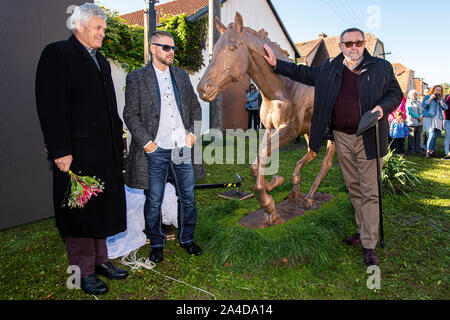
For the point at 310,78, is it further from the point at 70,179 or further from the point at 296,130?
the point at 70,179

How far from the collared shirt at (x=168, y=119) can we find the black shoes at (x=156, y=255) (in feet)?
3.53

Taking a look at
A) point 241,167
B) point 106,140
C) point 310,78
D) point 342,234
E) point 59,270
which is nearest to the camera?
point 106,140

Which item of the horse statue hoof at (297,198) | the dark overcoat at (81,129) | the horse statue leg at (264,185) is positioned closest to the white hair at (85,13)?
the dark overcoat at (81,129)

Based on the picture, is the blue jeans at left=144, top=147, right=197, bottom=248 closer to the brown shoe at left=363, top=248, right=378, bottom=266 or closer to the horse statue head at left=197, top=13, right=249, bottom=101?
the horse statue head at left=197, top=13, right=249, bottom=101

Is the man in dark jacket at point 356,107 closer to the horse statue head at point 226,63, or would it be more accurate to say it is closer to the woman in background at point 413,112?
the horse statue head at point 226,63

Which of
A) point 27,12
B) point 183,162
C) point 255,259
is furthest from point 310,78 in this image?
point 27,12

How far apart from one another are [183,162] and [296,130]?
4.74 ft

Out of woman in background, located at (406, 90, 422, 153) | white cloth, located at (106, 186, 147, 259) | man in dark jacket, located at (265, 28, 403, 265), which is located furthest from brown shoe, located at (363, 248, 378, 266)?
woman in background, located at (406, 90, 422, 153)

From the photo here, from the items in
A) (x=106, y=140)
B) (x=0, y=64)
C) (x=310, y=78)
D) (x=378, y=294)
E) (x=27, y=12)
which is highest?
(x=27, y=12)

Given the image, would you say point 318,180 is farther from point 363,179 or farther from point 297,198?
point 363,179

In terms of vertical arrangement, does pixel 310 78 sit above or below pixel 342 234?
above

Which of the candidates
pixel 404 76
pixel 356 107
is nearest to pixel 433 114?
pixel 356 107

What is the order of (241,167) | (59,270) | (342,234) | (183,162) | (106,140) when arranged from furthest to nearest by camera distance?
(241,167) < (342,234) < (183,162) < (59,270) < (106,140)

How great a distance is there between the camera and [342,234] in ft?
11.4
